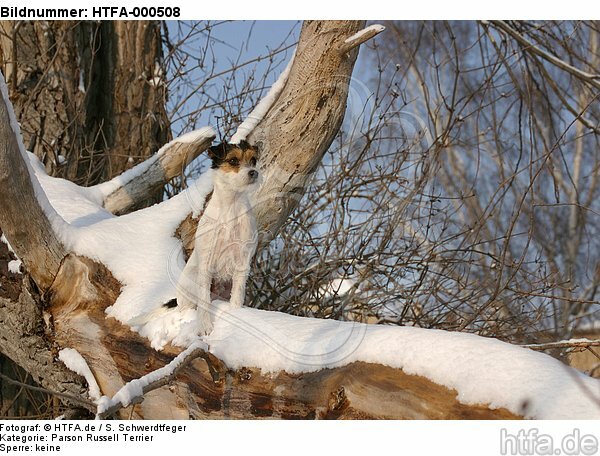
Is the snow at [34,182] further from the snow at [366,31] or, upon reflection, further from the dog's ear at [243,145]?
the snow at [366,31]

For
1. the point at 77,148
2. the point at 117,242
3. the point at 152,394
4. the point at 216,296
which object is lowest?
the point at 152,394

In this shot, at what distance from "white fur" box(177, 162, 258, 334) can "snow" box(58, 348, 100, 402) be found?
0.83 metres

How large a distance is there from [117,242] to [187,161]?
1139 millimetres

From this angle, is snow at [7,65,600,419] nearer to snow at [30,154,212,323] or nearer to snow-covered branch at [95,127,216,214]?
snow at [30,154,212,323]

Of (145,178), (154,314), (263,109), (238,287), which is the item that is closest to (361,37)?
(263,109)

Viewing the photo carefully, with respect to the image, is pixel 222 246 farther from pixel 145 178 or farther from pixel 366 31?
pixel 145 178

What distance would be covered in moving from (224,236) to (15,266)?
1325mm

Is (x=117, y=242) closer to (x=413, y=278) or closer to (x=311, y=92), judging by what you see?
(x=311, y=92)

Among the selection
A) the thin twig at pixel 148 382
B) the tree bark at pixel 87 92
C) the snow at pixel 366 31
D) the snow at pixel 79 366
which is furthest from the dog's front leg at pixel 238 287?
the tree bark at pixel 87 92

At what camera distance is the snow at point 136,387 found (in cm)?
275

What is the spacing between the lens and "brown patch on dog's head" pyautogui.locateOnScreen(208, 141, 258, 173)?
3.61 m

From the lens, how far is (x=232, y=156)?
362 cm

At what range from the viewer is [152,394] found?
12.7ft

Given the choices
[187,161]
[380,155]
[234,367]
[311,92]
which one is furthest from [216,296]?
[380,155]
